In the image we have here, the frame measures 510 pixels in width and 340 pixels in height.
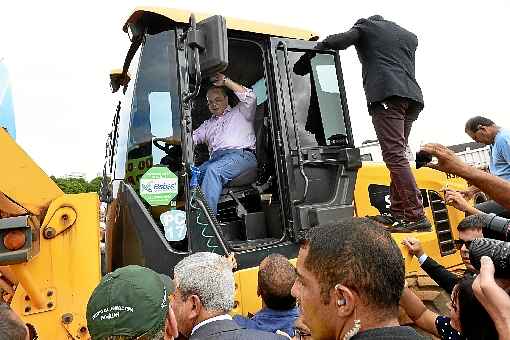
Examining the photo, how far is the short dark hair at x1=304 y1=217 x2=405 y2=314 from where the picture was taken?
1346 millimetres

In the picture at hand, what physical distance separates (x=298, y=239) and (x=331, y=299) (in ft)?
7.83

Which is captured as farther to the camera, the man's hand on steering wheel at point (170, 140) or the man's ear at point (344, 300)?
the man's hand on steering wheel at point (170, 140)

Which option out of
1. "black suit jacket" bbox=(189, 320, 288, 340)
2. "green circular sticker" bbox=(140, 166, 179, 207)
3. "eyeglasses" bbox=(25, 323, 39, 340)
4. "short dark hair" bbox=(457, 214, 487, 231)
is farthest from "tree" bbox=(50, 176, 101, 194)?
"short dark hair" bbox=(457, 214, 487, 231)

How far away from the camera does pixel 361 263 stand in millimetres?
1357

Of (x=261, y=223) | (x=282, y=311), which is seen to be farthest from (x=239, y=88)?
(x=282, y=311)

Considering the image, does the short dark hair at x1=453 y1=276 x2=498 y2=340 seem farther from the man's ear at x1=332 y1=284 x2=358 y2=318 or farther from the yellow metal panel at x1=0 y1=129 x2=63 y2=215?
the yellow metal panel at x1=0 y1=129 x2=63 y2=215

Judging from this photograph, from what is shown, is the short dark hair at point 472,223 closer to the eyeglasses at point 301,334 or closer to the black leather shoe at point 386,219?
the black leather shoe at point 386,219

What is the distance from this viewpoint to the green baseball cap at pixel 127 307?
5.24 feet

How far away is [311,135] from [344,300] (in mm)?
2791

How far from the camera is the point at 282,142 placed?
3.87m

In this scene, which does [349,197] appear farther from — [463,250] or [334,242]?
[334,242]

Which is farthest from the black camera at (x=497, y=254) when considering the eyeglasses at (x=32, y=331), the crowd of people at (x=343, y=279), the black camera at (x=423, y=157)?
the eyeglasses at (x=32, y=331)

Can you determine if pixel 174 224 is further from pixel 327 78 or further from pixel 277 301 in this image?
pixel 327 78

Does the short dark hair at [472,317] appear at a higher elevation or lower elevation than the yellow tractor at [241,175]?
lower
